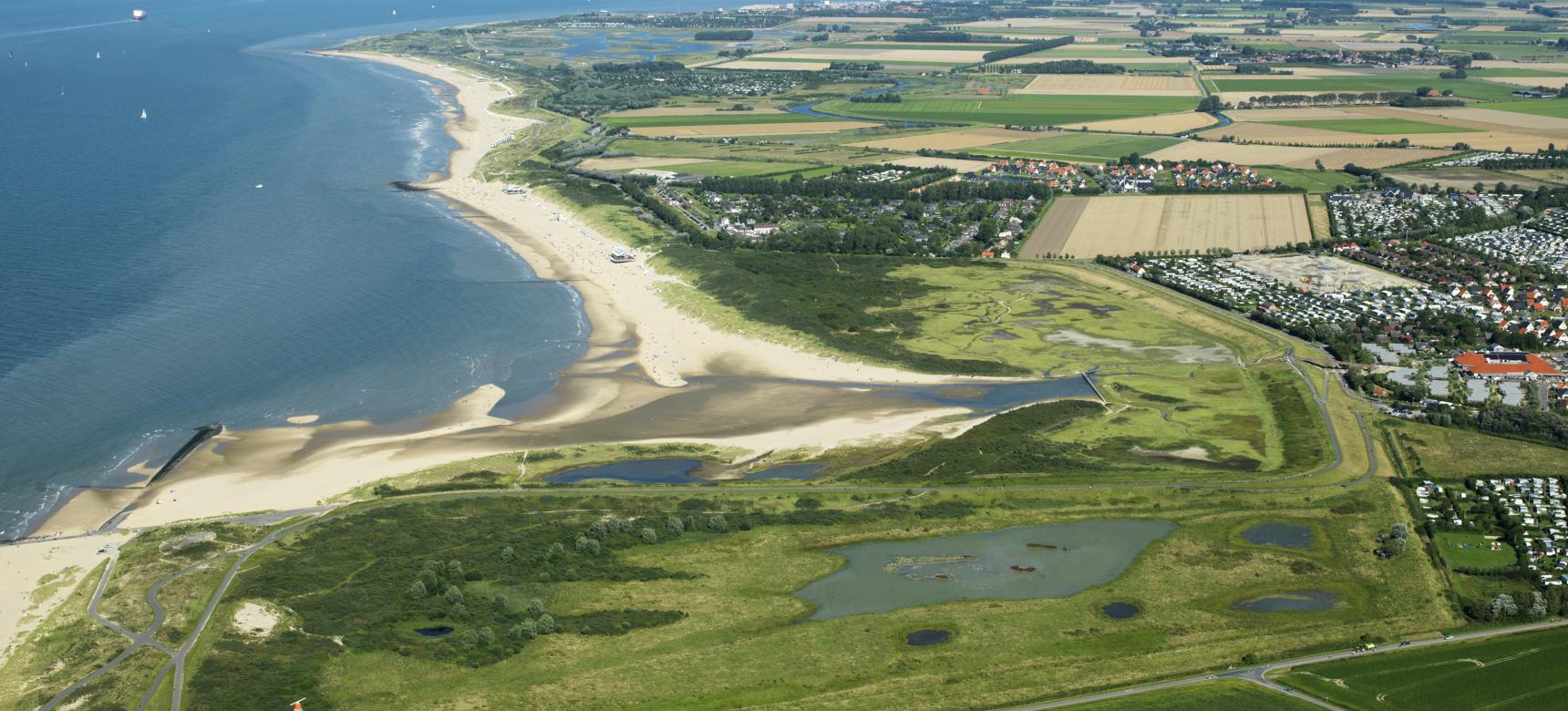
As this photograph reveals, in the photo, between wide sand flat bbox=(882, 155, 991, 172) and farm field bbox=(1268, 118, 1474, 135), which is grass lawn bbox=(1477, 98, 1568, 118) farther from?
wide sand flat bbox=(882, 155, 991, 172)

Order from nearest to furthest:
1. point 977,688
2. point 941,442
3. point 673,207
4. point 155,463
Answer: point 977,688 < point 155,463 < point 941,442 < point 673,207

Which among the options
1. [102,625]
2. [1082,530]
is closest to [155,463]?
[102,625]

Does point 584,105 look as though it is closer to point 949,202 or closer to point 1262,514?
point 949,202

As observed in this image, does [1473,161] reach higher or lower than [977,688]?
higher

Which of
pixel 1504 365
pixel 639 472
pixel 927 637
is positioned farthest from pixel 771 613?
pixel 1504 365

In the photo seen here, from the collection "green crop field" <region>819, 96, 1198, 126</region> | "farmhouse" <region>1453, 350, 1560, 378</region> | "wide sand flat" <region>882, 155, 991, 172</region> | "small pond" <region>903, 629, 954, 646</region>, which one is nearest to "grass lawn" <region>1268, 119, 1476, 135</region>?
"green crop field" <region>819, 96, 1198, 126</region>

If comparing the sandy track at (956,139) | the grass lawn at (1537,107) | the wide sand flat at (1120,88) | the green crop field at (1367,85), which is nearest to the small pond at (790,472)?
the sandy track at (956,139)

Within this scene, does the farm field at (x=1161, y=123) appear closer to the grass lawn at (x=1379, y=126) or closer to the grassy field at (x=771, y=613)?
the grass lawn at (x=1379, y=126)
